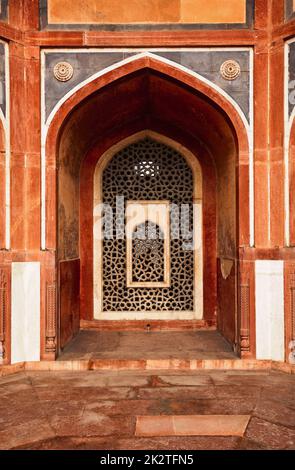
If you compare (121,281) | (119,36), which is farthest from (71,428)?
(119,36)

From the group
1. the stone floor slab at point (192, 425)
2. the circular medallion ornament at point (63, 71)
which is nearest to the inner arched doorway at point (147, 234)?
the circular medallion ornament at point (63, 71)

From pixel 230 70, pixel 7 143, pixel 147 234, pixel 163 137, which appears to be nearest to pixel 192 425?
pixel 7 143

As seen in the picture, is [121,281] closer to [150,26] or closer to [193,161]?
[193,161]

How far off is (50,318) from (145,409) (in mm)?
1704

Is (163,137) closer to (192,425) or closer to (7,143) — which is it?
(7,143)

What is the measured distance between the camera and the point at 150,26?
503cm

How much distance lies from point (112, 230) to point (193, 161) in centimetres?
156

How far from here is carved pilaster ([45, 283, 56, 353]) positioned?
4934 mm

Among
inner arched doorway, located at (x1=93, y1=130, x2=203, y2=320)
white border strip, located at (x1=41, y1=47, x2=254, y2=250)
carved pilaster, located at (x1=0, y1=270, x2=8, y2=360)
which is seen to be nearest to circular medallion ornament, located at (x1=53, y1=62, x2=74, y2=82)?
white border strip, located at (x1=41, y1=47, x2=254, y2=250)

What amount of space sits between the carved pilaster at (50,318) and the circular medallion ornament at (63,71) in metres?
2.30

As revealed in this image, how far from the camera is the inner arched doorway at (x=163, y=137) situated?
508cm

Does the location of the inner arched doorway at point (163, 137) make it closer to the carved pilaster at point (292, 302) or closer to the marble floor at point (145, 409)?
the carved pilaster at point (292, 302)

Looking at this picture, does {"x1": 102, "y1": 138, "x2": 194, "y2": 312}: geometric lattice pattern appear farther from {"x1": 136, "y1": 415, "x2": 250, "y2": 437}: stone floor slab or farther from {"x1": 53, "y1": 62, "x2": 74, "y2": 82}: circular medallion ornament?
{"x1": 136, "y1": 415, "x2": 250, "y2": 437}: stone floor slab

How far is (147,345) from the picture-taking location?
5.59m
